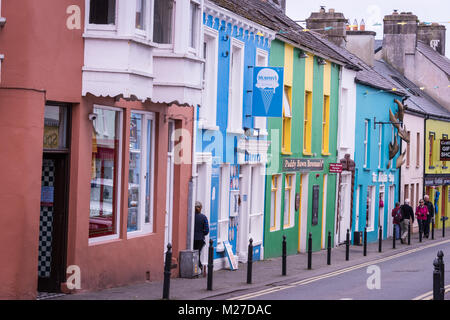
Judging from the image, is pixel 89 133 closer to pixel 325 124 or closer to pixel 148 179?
pixel 148 179

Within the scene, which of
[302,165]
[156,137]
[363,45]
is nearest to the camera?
[156,137]

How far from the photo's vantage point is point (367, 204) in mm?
40438

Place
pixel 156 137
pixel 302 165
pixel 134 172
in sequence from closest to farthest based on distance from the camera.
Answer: pixel 134 172 → pixel 156 137 → pixel 302 165

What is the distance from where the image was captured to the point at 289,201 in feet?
99.0

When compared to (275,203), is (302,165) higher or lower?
higher

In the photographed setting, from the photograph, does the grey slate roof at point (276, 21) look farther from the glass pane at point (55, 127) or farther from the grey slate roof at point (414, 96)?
the grey slate roof at point (414, 96)

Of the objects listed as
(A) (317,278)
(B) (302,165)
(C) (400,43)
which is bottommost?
(A) (317,278)

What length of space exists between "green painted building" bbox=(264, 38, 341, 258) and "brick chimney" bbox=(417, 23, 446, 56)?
27.8 metres

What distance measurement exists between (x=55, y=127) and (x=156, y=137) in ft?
12.3

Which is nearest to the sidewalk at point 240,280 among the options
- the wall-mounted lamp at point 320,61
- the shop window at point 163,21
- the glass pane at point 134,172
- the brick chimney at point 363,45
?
the glass pane at point 134,172

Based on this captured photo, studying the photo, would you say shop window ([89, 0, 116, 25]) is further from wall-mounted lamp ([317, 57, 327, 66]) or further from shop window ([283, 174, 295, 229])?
wall-mounted lamp ([317, 57, 327, 66])

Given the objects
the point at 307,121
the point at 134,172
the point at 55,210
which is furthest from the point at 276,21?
the point at 55,210
